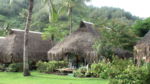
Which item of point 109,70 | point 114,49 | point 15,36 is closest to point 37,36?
point 15,36

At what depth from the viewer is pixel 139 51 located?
44.7ft

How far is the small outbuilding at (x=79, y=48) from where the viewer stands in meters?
17.2

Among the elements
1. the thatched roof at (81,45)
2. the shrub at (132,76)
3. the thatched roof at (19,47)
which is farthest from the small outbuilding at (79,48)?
the shrub at (132,76)

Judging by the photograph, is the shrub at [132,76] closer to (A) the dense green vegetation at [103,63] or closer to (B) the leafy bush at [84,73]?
(A) the dense green vegetation at [103,63]

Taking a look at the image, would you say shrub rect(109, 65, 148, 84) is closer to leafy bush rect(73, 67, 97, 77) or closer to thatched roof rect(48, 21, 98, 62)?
leafy bush rect(73, 67, 97, 77)

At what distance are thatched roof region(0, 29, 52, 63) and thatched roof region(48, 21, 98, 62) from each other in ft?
6.46

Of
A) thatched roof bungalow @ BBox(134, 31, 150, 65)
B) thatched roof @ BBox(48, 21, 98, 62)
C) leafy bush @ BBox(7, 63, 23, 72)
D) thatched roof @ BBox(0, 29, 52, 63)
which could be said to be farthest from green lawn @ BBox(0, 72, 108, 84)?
thatched roof @ BBox(0, 29, 52, 63)

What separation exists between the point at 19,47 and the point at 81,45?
5535mm

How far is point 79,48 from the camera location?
17469mm

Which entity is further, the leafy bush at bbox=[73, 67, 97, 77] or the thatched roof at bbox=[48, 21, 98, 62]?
the thatched roof at bbox=[48, 21, 98, 62]

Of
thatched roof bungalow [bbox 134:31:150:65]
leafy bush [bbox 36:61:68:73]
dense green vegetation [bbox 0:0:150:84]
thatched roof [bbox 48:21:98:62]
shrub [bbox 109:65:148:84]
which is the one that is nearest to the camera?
shrub [bbox 109:65:148:84]

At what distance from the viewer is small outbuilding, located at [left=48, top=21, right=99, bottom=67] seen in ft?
56.3

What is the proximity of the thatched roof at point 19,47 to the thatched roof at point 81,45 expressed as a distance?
1.97 meters

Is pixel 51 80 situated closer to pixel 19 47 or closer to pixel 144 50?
pixel 144 50
